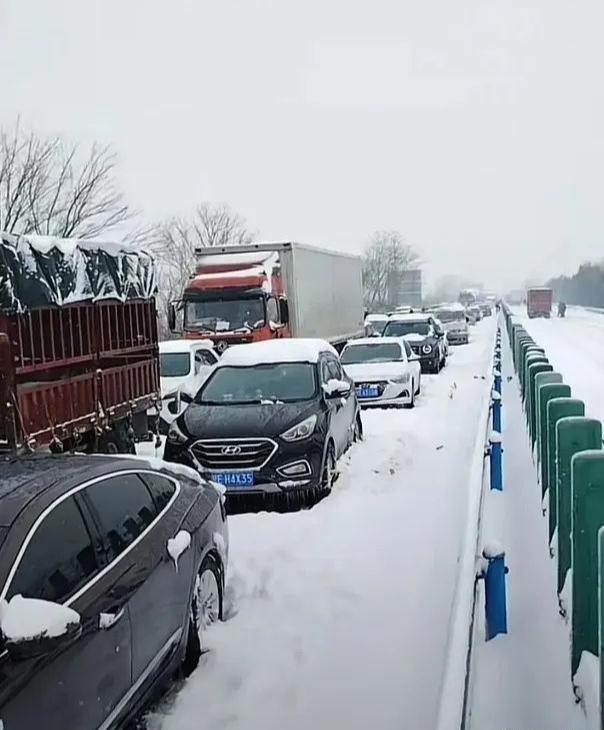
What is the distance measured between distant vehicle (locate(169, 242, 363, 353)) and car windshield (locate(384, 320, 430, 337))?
352 centimetres

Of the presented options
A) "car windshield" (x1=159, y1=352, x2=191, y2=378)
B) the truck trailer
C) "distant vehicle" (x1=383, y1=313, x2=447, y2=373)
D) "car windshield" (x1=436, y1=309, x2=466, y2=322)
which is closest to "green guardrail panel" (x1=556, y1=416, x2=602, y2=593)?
the truck trailer

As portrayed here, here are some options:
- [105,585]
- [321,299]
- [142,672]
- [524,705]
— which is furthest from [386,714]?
[321,299]

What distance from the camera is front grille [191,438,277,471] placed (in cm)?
851

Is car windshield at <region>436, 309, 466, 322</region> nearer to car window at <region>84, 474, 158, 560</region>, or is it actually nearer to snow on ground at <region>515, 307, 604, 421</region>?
snow on ground at <region>515, 307, 604, 421</region>

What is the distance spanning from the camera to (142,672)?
393cm

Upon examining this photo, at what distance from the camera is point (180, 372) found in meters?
15.1

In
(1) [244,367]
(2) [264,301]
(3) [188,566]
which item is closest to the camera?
(3) [188,566]

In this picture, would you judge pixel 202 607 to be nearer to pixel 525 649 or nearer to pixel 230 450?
pixel 525 649

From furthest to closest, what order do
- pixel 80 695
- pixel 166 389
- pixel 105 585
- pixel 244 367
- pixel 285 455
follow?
pixel 166 389 < pixel 244 367 < pixel 285 455 < pixel 105 585 < pixel 80 695

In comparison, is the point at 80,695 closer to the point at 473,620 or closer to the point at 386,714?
the point at 386,714

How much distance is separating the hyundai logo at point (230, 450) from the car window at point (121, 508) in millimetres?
3815

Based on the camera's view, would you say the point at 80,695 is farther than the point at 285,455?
No

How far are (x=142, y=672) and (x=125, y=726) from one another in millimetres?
245

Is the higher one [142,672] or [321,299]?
[321,299]
